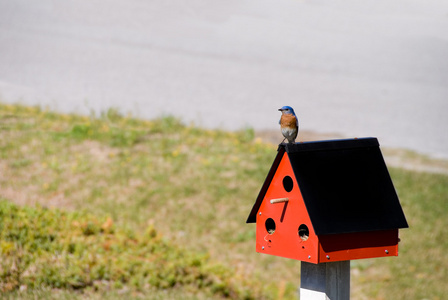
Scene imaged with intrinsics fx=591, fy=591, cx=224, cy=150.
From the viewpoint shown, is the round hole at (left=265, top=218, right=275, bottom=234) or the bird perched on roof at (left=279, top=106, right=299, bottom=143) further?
the round hole at (left=265, top=218, right=275, bottom=234)

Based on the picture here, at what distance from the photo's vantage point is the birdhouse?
11.3 ft

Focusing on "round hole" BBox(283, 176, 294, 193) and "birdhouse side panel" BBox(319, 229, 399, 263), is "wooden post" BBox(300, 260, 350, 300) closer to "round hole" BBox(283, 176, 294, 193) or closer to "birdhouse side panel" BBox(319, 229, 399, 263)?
"birdhouse side panel" BBox(319, 229, 399, 263)

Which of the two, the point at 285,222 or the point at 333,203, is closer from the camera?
the point at 333,203

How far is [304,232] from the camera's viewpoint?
12.1 ft

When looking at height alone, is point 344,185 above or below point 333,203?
above

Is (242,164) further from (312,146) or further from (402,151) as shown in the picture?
(312,146)

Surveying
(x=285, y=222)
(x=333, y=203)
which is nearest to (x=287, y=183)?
(x=285, y=222)

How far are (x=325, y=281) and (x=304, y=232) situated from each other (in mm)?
331

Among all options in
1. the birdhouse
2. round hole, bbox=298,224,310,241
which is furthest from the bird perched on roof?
round hole, bbox=298,224,310,241

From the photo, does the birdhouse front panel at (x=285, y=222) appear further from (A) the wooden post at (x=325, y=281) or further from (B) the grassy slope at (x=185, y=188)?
(B) the grassy slope at (x=185, y=188)

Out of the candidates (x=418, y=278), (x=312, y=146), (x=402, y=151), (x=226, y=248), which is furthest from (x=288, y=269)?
(x=402, y=151)

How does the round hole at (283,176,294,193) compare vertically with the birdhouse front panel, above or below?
above

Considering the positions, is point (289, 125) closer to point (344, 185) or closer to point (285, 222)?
point (344, 185)

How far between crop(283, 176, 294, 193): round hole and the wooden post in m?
0.47
